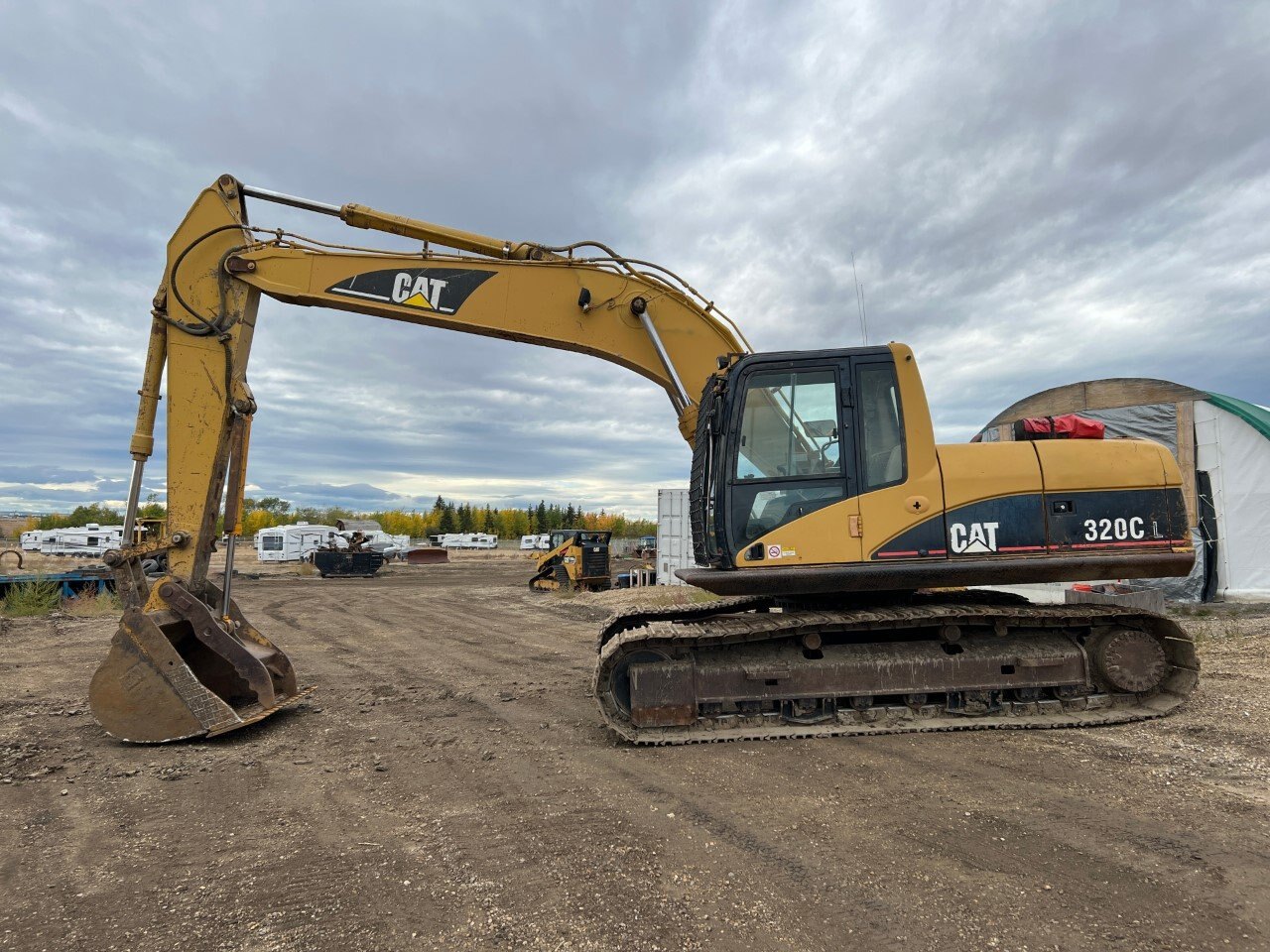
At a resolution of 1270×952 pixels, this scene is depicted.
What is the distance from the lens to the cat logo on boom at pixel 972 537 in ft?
18.0

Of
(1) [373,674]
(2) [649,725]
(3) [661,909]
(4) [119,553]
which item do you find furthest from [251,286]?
(3) [661,909]

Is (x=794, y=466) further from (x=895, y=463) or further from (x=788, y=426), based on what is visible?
(x=895, y=463)

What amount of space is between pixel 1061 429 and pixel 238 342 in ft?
24.9

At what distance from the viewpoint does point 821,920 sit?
9.52 feet

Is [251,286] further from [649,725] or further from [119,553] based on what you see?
[649,725]

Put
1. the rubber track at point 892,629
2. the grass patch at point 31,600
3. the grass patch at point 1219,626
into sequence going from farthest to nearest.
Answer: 1. the grass patch at point 31,600
2. the grass patch at point 1219,626
3. the rubber track at point 892,629

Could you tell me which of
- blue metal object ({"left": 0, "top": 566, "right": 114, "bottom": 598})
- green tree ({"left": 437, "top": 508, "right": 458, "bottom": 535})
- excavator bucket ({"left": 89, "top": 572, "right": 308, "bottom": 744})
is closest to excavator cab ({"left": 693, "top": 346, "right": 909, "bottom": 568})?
excavator bucket ({"left": 89, "top": 572, "right": 308, "bottom": 744})

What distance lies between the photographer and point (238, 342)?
21.2 feet

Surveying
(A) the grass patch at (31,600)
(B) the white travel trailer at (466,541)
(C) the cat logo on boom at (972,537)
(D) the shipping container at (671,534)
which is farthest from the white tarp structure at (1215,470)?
(B) the white travel trailer at (466,541)

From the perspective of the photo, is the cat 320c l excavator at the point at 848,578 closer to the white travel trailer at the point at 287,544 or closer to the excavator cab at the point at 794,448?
the excavator cab at the point at 794,448

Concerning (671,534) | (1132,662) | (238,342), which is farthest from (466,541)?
(1132,662)

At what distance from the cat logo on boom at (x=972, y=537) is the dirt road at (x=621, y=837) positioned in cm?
144

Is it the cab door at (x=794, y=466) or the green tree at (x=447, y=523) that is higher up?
the green tree at (x=447, y=523)

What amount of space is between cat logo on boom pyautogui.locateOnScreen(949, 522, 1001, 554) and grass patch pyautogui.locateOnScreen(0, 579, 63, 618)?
17984 mm
